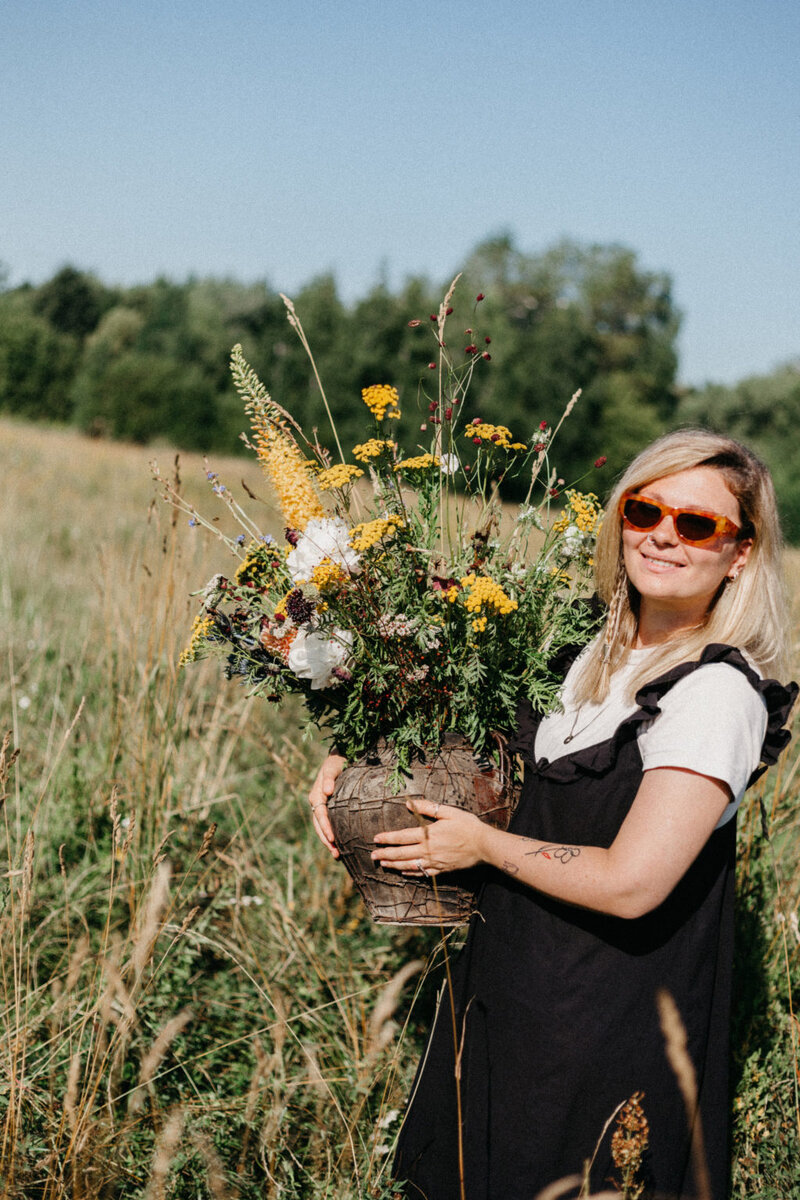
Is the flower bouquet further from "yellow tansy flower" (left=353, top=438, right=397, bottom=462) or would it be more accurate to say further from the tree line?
the tree line

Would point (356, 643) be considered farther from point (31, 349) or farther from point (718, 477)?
point (31, 349)

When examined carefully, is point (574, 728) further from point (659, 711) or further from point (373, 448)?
point (373, 448)

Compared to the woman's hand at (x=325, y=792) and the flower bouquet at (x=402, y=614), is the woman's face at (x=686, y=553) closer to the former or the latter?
the flower bouquet at (x=402, y=614)

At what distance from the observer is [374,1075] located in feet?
8.30

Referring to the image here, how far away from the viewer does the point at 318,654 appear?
159cm

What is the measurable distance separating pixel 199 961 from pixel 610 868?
6.95 ft

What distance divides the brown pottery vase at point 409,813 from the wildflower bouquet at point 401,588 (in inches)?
1.9

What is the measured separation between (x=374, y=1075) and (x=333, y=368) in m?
30.0

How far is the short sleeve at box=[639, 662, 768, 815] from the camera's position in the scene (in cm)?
134

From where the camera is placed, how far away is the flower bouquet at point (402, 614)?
1.59 m

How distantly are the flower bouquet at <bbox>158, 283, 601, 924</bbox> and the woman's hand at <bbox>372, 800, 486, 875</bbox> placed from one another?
0.04 metres

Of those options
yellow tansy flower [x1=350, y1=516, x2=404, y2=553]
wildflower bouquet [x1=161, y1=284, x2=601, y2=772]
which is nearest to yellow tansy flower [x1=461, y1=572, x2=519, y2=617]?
wildflower bouquet [x1=161, y1=284, x2=601, y2=772]

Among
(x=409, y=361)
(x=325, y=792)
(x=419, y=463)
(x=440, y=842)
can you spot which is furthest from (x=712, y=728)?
(x=409, y=361)

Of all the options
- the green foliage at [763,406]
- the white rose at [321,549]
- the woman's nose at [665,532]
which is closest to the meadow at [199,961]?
the white rose at [321,549]
